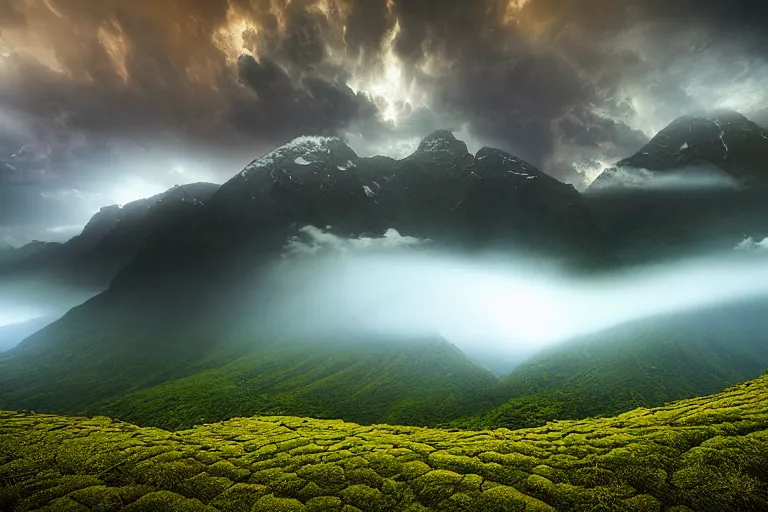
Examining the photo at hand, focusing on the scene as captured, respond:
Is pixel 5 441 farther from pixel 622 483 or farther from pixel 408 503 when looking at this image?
pixel 622 483

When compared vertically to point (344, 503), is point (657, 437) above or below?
above

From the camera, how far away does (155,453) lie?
1271 inches

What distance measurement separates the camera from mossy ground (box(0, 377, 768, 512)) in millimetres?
24000

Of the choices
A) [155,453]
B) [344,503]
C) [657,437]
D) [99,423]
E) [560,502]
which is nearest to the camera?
[560,502]

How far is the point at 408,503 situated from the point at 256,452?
16254 mm

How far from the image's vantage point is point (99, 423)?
44.9 m

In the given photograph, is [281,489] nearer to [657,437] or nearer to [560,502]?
[560,502]

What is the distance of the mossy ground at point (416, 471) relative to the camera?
24000 millimetres

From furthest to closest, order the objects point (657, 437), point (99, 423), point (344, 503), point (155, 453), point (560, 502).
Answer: point (99, 423)
point (155, 453)
point (657, 437)
point (344, 503)
point (560, 502)

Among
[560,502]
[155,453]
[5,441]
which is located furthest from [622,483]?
[5,441]

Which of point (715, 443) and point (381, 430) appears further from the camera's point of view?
point (381, 430)

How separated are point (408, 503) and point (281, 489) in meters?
9.77

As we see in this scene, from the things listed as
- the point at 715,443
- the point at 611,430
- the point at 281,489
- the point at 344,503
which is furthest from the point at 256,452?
the point at 715,443

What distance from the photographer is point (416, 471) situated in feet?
93.8
